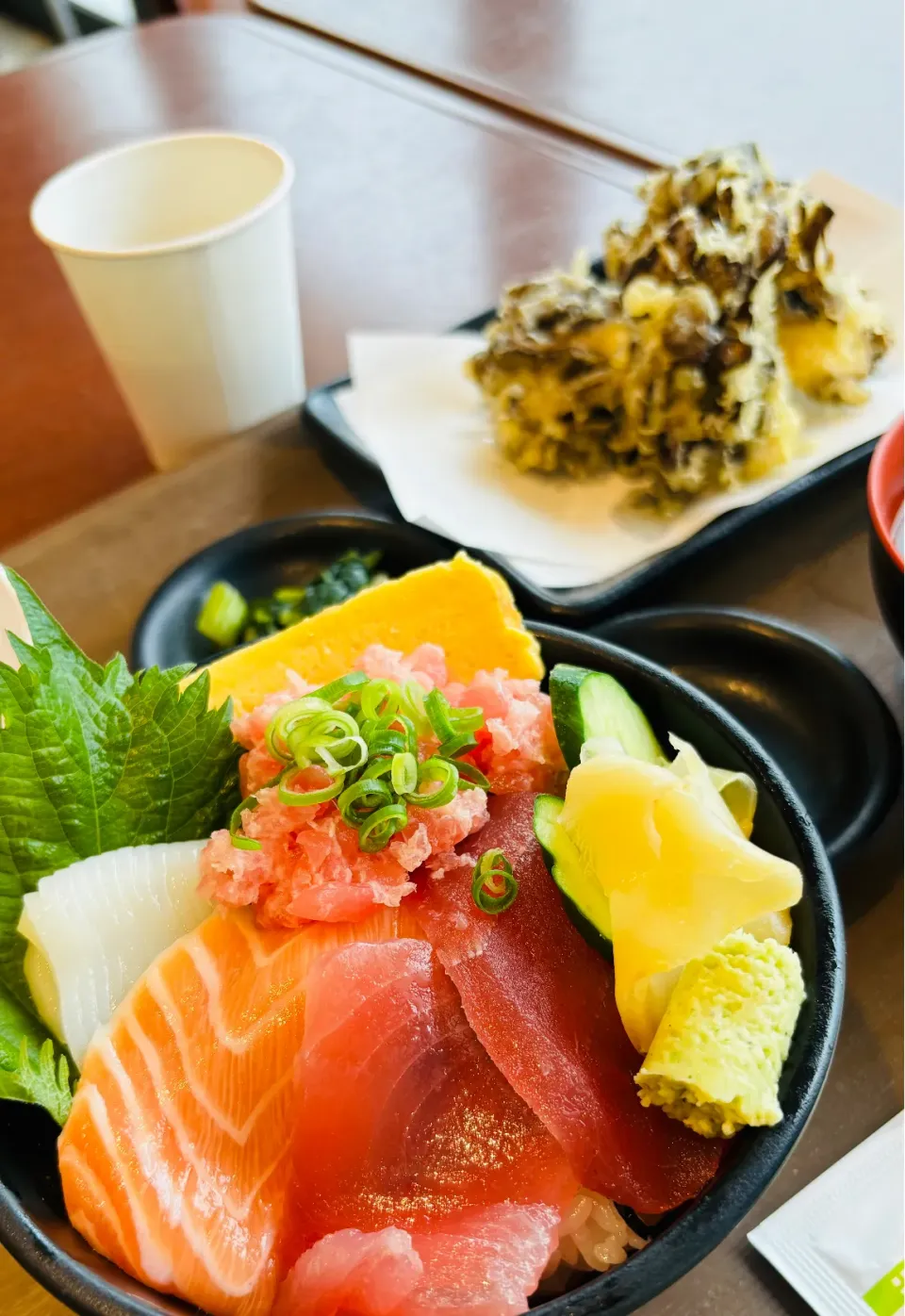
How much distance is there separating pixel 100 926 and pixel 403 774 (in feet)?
0.79

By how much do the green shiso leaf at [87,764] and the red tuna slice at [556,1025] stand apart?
8.3 inches

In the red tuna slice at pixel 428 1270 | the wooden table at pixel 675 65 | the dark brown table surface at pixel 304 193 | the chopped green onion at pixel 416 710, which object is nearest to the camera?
the red tuna slice at pixel 428 1270

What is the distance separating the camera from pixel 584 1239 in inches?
25.2

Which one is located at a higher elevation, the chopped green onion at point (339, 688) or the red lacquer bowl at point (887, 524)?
the chopped green onion at point (339, 688)

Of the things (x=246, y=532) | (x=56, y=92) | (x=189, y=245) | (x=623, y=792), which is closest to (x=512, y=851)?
(x=623, y=792)

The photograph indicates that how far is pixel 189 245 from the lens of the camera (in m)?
1.33

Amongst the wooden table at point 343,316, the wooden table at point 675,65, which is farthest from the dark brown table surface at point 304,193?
the wooden table at point 675,65

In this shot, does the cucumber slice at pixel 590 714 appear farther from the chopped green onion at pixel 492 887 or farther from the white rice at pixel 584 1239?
the white rice at pixel 584 1239

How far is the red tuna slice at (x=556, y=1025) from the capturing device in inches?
24.5

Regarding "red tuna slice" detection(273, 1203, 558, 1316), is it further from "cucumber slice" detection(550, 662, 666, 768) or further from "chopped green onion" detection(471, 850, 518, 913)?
"cucumber slice" detection(550, 662, 666, 768)

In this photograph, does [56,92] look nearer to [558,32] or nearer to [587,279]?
[558,32]

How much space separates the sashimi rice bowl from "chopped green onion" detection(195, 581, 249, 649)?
502 millimetres

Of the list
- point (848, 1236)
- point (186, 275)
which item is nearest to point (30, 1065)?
point (848, 1236)

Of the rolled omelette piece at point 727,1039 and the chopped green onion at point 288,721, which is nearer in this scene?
the rolled omelette piece at point 727,1039
